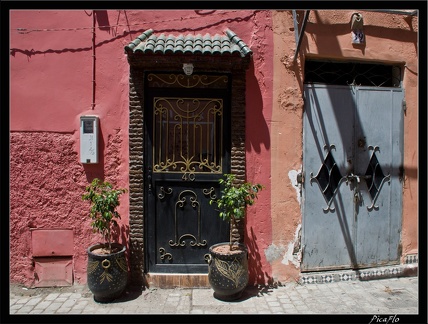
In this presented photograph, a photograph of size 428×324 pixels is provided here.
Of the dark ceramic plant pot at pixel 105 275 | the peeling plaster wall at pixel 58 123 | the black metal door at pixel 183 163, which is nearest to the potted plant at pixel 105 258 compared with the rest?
the dark ceramic plant pot at pixel 105 275

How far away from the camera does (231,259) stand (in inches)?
155

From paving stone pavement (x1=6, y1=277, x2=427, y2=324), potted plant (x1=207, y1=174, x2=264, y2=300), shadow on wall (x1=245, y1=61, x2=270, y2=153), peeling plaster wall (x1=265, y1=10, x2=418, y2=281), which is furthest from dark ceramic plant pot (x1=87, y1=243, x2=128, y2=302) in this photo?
shadow on wall (x1=245, y1=61, x2=270, y2=153)

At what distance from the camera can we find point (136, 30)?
443 cm

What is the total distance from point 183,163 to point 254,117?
1091 millimetres

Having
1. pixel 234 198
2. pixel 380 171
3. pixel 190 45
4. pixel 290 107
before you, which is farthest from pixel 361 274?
pixel 190 45

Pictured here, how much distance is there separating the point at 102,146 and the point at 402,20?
4.49 m

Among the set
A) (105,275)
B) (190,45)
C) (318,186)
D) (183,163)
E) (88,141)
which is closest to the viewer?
(105,275)

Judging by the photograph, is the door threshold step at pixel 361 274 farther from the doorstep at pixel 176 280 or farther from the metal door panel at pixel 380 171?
the doorstep at pixel 176 280

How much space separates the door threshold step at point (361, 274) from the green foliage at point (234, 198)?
137 cm

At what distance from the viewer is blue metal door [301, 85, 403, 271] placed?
15.1 feet

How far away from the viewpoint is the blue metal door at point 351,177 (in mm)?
4617

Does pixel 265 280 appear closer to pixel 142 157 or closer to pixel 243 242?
pixel 243 242

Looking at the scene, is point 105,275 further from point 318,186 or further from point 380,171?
point 380,171

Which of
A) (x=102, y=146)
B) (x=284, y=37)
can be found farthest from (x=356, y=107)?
(x=102, y=146)
